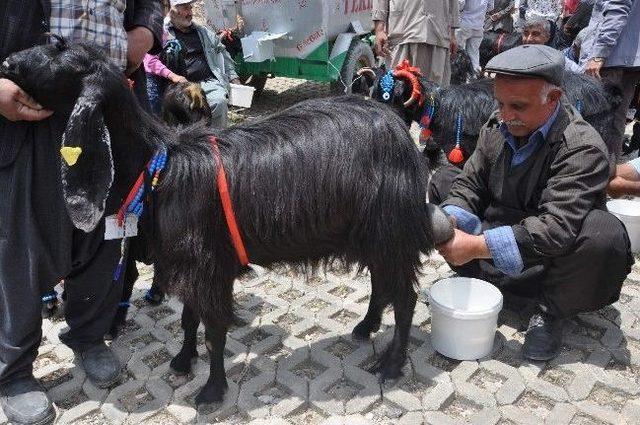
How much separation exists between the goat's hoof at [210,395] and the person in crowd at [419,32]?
428 centimetres

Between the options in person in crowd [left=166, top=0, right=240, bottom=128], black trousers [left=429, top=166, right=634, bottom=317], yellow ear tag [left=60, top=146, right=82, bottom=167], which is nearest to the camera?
yellow ear tag [left=60, top=146, right=82, bottom=167]

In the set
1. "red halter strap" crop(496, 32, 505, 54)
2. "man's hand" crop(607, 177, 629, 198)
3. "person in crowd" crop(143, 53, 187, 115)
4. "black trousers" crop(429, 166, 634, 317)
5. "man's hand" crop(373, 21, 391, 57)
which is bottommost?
"black trousers" crop(429, 166, 634, 317)

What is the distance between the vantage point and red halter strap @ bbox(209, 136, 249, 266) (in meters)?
2.43

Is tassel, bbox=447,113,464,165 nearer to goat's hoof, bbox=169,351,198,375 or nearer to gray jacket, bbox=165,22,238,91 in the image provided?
gray jacket, bbox=165,22,238,91

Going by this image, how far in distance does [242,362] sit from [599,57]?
3.89m

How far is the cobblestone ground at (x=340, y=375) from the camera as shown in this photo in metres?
2.66

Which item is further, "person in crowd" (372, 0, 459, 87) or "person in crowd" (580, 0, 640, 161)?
"person in crowd" (372, 0, 459, 87)

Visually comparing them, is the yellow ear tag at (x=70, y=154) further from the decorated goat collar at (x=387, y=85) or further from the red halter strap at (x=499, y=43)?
the red halter strap at (x=499, y=43)

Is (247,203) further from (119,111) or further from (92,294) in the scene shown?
(92,294)

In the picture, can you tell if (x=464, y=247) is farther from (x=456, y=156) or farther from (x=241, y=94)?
(x=241, y=94)

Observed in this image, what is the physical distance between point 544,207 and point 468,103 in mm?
Result: 2350

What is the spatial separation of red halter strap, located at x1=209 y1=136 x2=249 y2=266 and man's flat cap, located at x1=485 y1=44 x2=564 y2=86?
134cm

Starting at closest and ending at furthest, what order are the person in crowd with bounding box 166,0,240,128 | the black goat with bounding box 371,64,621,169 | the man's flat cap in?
the man's flat cap < the black goat with bounding box 371,64,621,169 < the person in crowd with bounding box 166,0,240,128

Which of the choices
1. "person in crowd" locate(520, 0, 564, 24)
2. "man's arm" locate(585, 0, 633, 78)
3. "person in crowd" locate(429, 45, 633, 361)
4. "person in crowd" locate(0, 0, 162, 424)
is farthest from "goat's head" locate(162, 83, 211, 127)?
"person in crowd" locate(520, 0, 564, 24)
